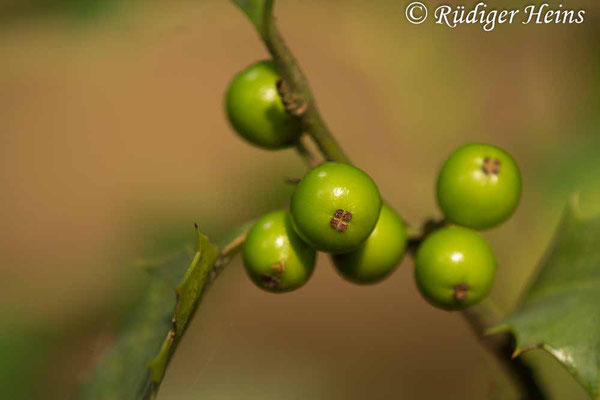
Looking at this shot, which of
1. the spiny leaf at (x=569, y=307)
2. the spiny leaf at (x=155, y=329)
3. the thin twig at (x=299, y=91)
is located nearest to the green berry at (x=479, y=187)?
the spiny leaf at (x=569, y=307)

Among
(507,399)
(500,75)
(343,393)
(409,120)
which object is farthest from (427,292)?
(500,75)

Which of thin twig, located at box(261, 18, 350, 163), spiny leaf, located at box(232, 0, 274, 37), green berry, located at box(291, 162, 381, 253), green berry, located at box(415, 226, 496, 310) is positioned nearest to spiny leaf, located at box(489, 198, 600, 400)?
green berry, located at box(415, 226, 496, 310)

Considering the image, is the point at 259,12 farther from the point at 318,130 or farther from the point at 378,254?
the point at 378,254

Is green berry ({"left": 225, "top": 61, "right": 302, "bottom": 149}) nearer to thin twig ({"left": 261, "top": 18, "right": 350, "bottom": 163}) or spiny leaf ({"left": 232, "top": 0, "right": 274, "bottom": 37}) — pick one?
thin twig ({"left": 261, "top": 18, "right": 350, "bottom": 163})

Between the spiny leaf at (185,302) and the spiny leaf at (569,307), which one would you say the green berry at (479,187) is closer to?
the spiny leaf at (569,307)

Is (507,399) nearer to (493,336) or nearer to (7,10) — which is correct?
(493,336)

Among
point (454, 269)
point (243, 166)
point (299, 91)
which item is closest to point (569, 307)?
point (454, 269)
